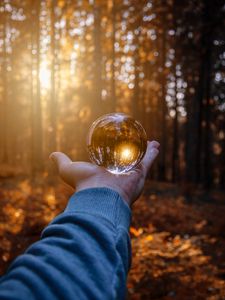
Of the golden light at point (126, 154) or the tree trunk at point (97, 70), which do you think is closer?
the golden light at point (126, 154)

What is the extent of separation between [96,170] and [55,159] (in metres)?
0.61

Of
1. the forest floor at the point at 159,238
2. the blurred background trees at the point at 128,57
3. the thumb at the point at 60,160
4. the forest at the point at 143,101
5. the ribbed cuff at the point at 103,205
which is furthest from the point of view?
the blurred background trees at the point at 128,57

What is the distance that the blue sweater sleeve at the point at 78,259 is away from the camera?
1296 mm

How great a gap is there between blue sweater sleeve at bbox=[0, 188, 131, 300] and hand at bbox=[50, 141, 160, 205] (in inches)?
16.5

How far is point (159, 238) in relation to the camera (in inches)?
339

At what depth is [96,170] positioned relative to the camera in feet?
8.24

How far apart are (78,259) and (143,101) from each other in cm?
2588

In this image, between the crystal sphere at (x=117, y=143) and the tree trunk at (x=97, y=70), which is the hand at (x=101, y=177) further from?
the tree trunk at (x=97, y=70)

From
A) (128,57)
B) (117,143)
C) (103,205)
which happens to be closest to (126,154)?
(117,143)

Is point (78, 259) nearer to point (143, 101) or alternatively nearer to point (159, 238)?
point (159, 238)

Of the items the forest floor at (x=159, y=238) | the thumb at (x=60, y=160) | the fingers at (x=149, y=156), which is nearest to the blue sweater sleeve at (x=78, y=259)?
the thumb at (x=60, y=160)

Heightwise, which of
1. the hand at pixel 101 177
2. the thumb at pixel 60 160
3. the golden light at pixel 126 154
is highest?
the golden light at pixel 126 154

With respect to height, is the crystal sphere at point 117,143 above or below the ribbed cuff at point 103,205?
above

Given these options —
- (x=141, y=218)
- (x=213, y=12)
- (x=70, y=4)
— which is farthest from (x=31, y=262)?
(x=70, y=4)
